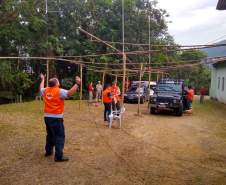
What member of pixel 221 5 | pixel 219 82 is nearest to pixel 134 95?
pixel 219 82

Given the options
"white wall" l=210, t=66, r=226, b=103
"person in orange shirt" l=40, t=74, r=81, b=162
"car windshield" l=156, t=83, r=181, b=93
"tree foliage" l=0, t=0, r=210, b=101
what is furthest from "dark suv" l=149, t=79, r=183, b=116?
"person in orange shirt" l=40, t=74, r=81, b=162

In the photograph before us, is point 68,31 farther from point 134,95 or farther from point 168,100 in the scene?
point 168,100

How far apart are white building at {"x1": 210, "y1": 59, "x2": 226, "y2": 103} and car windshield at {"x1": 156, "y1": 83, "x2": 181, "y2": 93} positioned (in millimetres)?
10020

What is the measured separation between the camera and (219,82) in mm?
33312

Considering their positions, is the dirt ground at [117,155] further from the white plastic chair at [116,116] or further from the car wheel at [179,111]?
the car wheel at [179,111]

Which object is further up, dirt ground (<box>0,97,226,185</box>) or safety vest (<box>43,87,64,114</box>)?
safety vest (<box>43,87,64,114</box>)

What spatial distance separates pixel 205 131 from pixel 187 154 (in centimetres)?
492

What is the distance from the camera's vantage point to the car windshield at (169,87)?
21.0 metres

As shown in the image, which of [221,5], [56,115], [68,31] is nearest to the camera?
[56,115]

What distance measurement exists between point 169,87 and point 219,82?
1367 centimetres

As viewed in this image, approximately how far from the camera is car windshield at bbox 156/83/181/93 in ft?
68.7

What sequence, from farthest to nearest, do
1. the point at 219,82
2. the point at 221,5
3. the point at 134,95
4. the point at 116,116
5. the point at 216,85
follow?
1. the point at 216,85
2. the point at 219,82
3. the point at 134,95
4. the point at 116,116
5. the point at 221,5

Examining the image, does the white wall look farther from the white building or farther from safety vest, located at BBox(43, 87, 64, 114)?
safety vest, located at BBox(43, 87, 64, 114)

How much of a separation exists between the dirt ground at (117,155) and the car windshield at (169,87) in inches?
202
